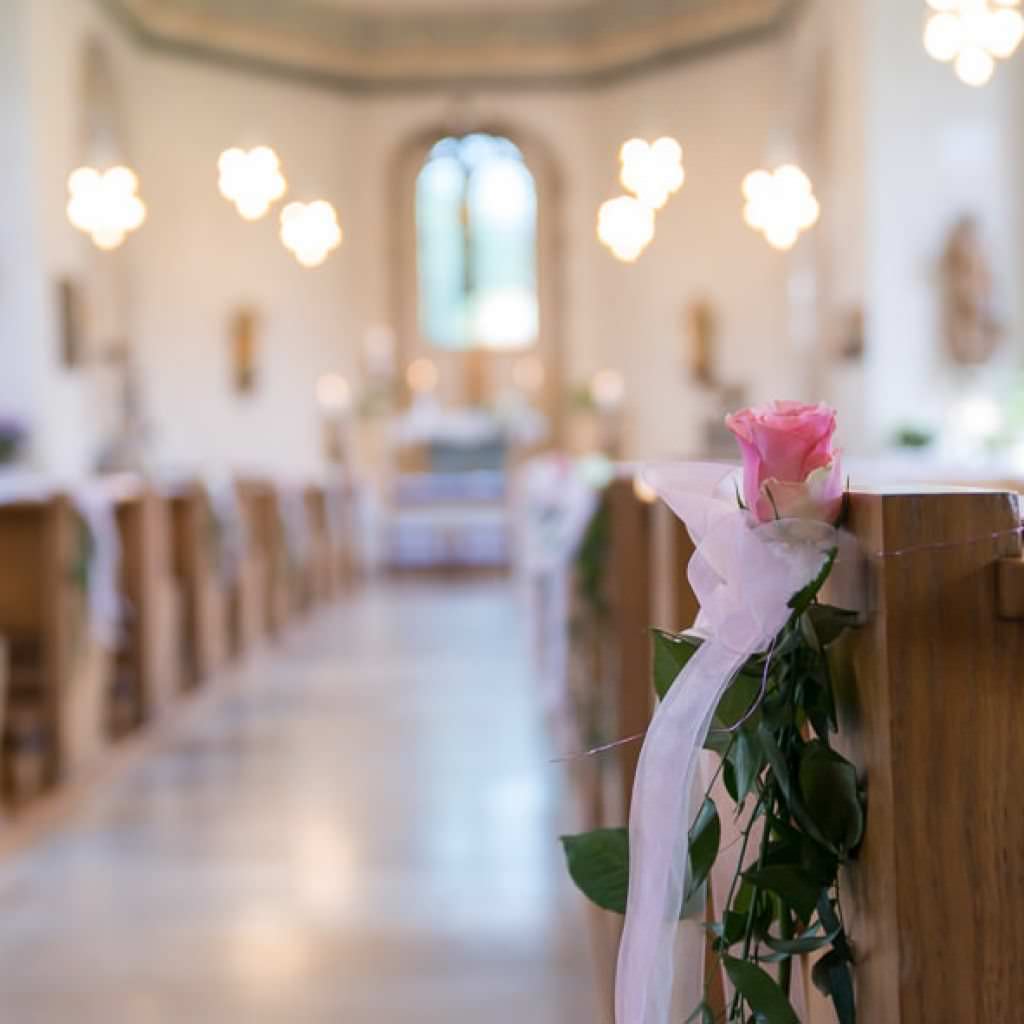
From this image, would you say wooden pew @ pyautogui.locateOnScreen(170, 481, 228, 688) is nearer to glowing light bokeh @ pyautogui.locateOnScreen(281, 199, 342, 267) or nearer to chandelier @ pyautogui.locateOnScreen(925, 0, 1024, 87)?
glowing light bokeh @ pyautogui.locateOnScreen(281, 199, 342, 267)

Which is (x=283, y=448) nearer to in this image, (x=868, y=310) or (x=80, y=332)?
(x=80, y=332)

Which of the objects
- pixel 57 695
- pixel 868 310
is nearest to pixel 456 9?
pixel 868 310

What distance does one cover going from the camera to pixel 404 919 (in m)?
3.21

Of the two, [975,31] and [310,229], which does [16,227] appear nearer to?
[310,229]

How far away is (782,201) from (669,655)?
7.11 metres

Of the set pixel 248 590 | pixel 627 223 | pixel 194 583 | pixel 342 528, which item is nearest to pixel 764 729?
pixel 194 583

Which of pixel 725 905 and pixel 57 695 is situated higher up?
pixel 725 905

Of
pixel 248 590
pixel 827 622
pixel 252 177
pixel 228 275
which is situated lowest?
pixel 248 590

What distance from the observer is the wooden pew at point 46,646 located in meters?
4.74

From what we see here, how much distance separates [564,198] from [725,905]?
47.8 ft

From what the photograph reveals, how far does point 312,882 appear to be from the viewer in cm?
353

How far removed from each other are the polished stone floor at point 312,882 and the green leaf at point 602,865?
4.55 ft

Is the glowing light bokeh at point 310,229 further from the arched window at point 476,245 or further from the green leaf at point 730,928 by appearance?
the green leaf at point 730,928

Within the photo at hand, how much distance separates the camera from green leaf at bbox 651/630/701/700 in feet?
3.98
